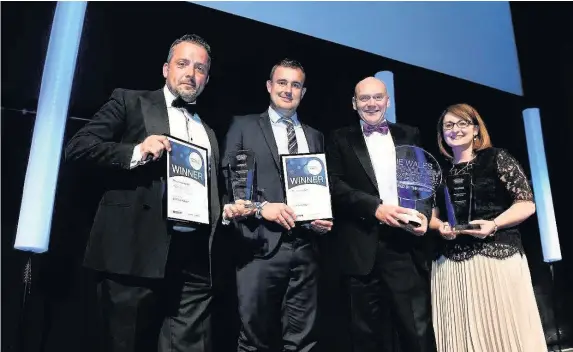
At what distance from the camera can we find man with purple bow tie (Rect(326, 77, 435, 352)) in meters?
2.37

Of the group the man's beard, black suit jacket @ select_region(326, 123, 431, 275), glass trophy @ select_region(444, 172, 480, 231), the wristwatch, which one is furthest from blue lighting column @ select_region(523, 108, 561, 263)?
the man's beard

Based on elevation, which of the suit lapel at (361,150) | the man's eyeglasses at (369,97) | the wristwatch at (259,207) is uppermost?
the man's eyeglasses at (369,97)

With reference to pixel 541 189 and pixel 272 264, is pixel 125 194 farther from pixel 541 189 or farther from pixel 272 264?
pixel 541 189

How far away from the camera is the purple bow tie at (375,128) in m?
2.69

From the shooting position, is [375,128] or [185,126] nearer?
[185,126]

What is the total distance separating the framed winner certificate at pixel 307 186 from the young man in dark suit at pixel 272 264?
2.2 inches

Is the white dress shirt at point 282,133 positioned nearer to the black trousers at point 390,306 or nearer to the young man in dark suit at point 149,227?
the young man in dark suit at point 149,227

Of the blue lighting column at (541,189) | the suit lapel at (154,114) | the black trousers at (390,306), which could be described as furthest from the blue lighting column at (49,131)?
the blue lighting column at (541,189)

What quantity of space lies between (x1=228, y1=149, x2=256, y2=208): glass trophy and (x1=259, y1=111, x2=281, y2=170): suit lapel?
0.18m

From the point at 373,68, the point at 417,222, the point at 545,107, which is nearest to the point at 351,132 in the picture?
the point at 417,222

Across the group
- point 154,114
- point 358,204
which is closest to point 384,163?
point 358,204

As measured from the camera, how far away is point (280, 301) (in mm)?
2301

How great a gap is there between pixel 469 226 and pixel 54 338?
221cm

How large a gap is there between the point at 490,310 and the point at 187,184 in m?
1.75
